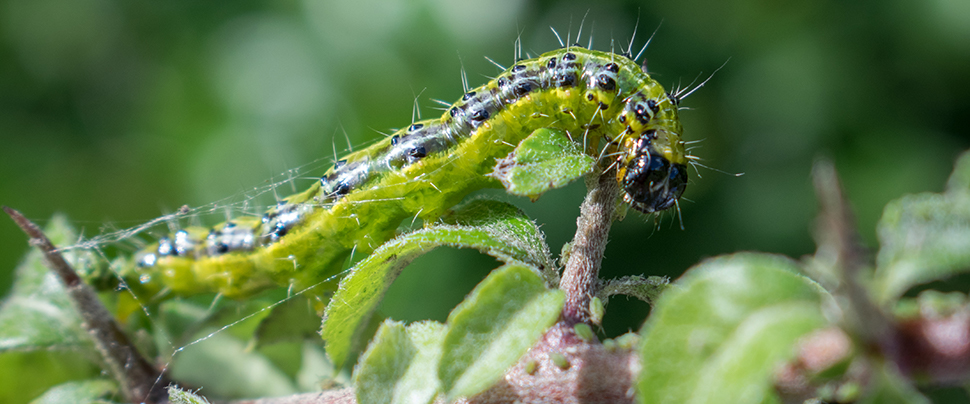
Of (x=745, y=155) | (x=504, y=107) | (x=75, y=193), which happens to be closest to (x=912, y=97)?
(x=745, y=155)

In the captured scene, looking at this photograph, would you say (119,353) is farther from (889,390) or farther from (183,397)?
(889,390)

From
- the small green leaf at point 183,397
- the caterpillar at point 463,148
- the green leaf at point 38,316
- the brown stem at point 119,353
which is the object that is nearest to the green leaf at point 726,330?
the small green leaf at point 183,397

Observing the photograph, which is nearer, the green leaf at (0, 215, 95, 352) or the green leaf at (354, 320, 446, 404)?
the green leaf at (354, 320, 446, 404)

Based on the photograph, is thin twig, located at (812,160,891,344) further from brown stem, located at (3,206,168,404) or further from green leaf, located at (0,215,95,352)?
green leaf, located at (0,215,95,352)

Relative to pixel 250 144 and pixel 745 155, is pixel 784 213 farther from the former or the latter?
pixel 250 144

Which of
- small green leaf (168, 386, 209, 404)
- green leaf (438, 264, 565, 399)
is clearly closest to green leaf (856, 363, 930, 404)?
green leaf (438, 264, 565, 399)

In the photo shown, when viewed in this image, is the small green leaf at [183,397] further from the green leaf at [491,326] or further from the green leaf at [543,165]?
the green leaf at [543,165]

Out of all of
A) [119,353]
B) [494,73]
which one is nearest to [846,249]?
[119,353]
